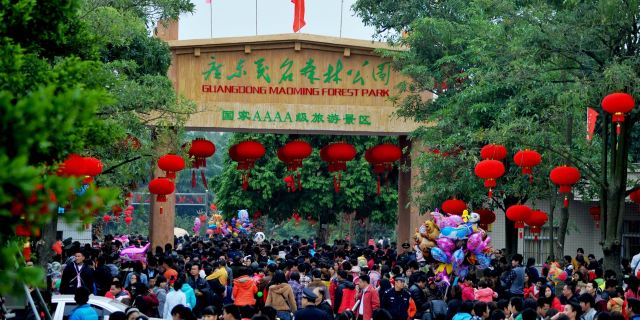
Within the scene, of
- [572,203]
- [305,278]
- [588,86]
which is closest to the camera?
[588,86]

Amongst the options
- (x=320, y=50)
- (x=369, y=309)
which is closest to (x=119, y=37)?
(x=369, y=309)

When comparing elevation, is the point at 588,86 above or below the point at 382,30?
below

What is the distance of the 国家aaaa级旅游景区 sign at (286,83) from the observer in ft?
83.4

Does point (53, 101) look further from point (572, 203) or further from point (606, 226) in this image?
point (572, 203)

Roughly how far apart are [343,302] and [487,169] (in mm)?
3959

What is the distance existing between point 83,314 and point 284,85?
1393 centimetres

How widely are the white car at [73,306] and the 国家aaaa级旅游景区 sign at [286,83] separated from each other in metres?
11.4

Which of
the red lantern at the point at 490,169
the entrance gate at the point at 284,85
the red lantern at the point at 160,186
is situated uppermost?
the entrance gate at the point at 284,85

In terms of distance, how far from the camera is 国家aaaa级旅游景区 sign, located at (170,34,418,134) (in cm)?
2542

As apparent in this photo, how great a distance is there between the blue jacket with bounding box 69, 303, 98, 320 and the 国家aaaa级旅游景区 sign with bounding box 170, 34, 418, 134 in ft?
42.0

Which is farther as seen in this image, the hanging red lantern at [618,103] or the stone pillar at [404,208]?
the stone pillar at [404,208]

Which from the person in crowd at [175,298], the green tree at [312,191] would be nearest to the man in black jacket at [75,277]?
the person in crowd at [175,298]

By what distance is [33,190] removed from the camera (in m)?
5.98

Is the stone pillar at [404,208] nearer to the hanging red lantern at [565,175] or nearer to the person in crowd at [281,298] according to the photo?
the hanging red lantern at [565,175]
